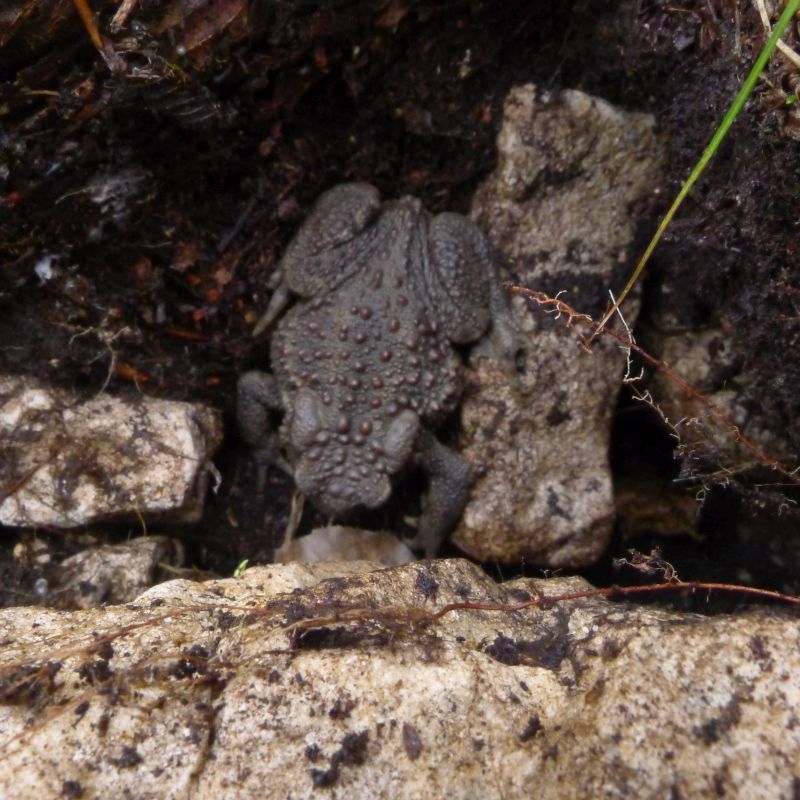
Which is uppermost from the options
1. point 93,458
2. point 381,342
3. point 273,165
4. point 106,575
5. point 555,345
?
point 273,165

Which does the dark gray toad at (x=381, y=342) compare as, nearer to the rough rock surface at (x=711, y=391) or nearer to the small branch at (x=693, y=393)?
the small branch at (x=693, y=393)

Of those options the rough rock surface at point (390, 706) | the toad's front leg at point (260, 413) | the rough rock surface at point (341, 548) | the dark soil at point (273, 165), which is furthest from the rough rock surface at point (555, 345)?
the rough rock surface at point (390, 706)

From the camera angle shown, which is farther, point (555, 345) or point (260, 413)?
point (260, 413)

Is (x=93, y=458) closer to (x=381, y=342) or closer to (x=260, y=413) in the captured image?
(x=260, y=413)

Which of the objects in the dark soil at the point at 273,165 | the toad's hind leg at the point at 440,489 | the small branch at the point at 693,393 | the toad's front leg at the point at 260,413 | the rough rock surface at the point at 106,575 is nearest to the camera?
the dark soil at the point at 273,165

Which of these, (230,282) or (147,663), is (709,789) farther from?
(230,282)

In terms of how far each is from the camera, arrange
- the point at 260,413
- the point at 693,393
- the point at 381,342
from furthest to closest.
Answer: the point at 260,413
the point at 381,342
the point at 693,393

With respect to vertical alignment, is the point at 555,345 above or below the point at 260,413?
above

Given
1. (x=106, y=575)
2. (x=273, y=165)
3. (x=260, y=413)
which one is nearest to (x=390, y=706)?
(x=106, y=575)
